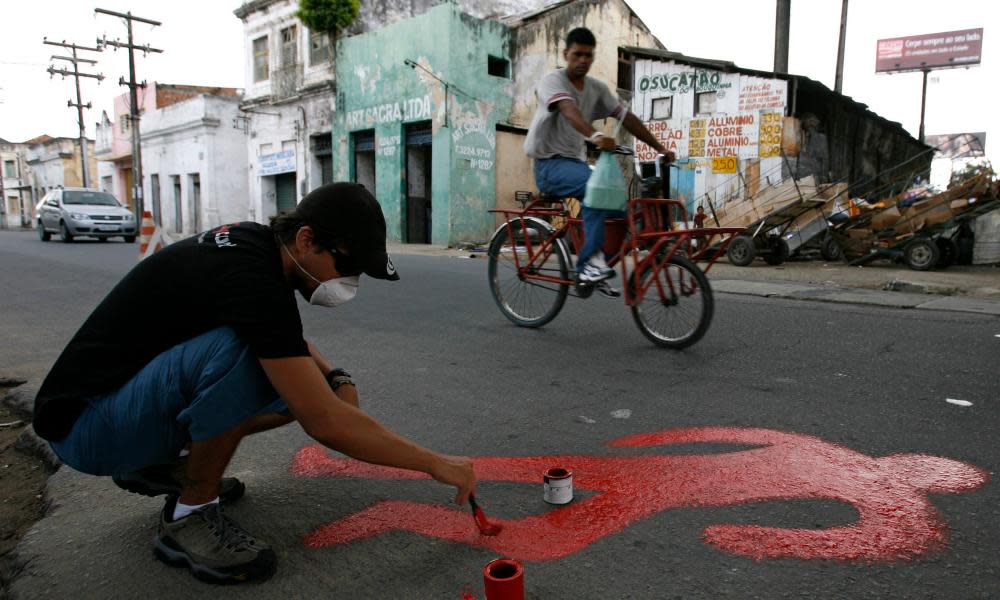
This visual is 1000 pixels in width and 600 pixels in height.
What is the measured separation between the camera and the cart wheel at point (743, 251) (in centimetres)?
1098

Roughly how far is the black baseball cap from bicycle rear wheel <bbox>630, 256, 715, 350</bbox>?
9.25 feet

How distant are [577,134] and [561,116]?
182mm

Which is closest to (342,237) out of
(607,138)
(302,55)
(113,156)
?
(607,138)

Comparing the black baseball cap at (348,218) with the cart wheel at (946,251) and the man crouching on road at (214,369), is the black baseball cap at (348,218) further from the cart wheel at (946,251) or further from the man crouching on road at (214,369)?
the cart wheel at (946,251)

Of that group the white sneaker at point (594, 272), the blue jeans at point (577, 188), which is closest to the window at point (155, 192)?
the blue jeans at point (577, 188)

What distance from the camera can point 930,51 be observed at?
1620 inches

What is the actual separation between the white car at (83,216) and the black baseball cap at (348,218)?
18.8 meters

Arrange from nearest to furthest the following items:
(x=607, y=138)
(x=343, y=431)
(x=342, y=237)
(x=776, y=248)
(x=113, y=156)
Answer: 1. (x=343, y=431)
2. (x=342, y=237)
3. (x=607, y=138)
4. (x=776, y=248)
5. (x=113, y=156)

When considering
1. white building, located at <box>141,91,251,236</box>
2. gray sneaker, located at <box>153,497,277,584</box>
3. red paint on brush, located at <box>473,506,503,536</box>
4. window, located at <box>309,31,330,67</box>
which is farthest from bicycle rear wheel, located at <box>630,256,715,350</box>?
white building, located at <box>141,91,251,236</box>

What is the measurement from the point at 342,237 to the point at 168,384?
598 mm

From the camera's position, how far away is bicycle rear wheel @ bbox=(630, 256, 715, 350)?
416 centimetres

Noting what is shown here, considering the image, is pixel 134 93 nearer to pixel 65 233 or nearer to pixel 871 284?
pixel 65 233

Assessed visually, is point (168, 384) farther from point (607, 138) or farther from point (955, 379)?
point (955, 379)

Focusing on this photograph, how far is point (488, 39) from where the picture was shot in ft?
63.4
